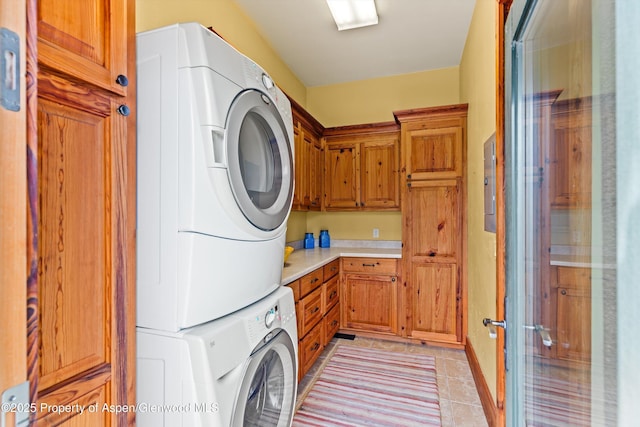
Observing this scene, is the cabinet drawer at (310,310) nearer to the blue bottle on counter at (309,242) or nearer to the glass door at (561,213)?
the blue bottle on counter at (309,242)

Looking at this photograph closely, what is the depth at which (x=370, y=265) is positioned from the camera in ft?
9.94

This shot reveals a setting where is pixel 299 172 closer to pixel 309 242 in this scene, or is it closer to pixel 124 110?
pixel 309 242

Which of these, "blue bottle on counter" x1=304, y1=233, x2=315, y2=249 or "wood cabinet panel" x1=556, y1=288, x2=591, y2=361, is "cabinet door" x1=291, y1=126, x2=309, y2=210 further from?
"wood cabinet panel" x1=556, y1=288, x2=591, y2=361

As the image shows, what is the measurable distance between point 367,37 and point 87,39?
2.58 m

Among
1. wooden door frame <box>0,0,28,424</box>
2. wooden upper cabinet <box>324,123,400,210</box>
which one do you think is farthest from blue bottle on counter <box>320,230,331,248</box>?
wooden door frame <box>0,0,28,424</box>

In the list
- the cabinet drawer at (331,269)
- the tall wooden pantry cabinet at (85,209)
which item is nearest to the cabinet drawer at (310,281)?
the cabinet drawer at (331,269)

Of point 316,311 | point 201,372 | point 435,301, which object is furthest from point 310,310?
point 201,372

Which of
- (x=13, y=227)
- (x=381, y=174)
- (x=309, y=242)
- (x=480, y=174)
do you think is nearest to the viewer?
(x=13, y=227)

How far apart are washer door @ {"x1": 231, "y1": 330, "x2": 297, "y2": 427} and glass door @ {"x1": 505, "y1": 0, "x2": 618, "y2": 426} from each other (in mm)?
884

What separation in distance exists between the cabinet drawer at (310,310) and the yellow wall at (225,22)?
1.97 metres

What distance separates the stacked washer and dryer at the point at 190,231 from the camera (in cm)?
94

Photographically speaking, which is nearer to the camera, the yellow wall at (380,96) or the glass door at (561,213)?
the glass door at (561,213)

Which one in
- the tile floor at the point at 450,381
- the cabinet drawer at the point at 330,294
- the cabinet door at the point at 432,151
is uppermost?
the cabinet door at the point at 432,151

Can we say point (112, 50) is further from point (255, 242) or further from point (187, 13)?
point (187, 13)
